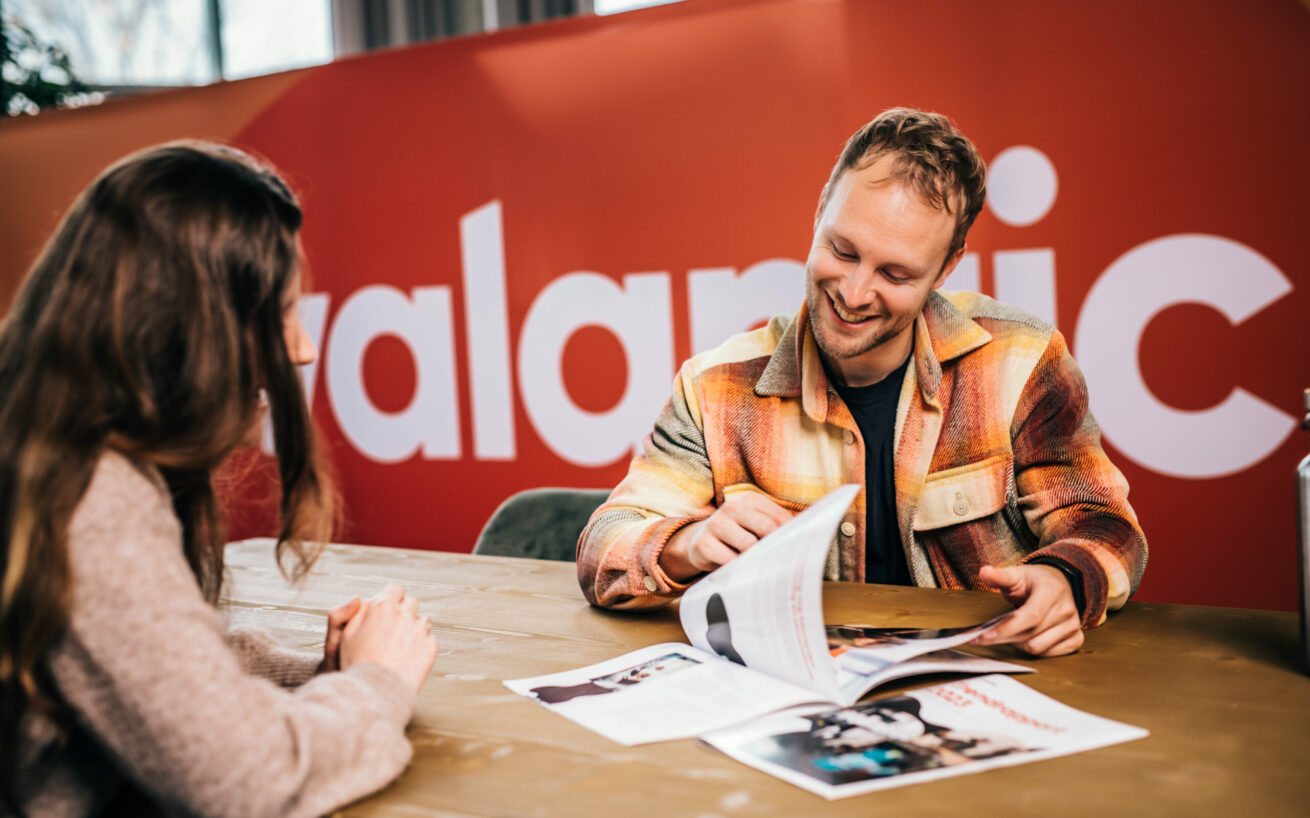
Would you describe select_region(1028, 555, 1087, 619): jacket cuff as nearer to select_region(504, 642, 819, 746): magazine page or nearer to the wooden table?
the wooden table

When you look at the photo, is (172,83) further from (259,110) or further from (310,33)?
(259,110)

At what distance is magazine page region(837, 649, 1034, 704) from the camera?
3.10 ft

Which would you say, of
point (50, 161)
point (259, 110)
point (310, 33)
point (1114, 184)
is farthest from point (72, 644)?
point (310, 33)

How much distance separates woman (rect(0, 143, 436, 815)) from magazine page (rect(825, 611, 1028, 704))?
1.35 ft

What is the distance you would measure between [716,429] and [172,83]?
14.5 feet

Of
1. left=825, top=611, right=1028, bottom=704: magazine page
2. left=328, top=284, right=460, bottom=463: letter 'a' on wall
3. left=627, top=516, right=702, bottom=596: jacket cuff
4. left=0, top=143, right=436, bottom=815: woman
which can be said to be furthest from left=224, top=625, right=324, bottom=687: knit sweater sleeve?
left=328, top=284, right=460, bottom=463: letter 'a' on wall

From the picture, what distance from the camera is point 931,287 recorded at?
1.53 meters

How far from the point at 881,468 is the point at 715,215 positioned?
1356mm

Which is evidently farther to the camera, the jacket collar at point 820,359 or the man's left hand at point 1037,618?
the jacket collar at point 820,359

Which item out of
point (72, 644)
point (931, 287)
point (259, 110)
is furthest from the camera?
point (259, 110)

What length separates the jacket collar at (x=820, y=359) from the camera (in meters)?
1.54

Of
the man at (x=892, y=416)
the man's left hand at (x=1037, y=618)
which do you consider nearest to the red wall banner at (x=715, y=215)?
the man at (x=892, y=416)

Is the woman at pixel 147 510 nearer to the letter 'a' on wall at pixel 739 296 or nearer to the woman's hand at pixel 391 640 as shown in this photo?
the woman's hand at pixel 391 640

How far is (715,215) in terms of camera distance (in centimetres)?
277
